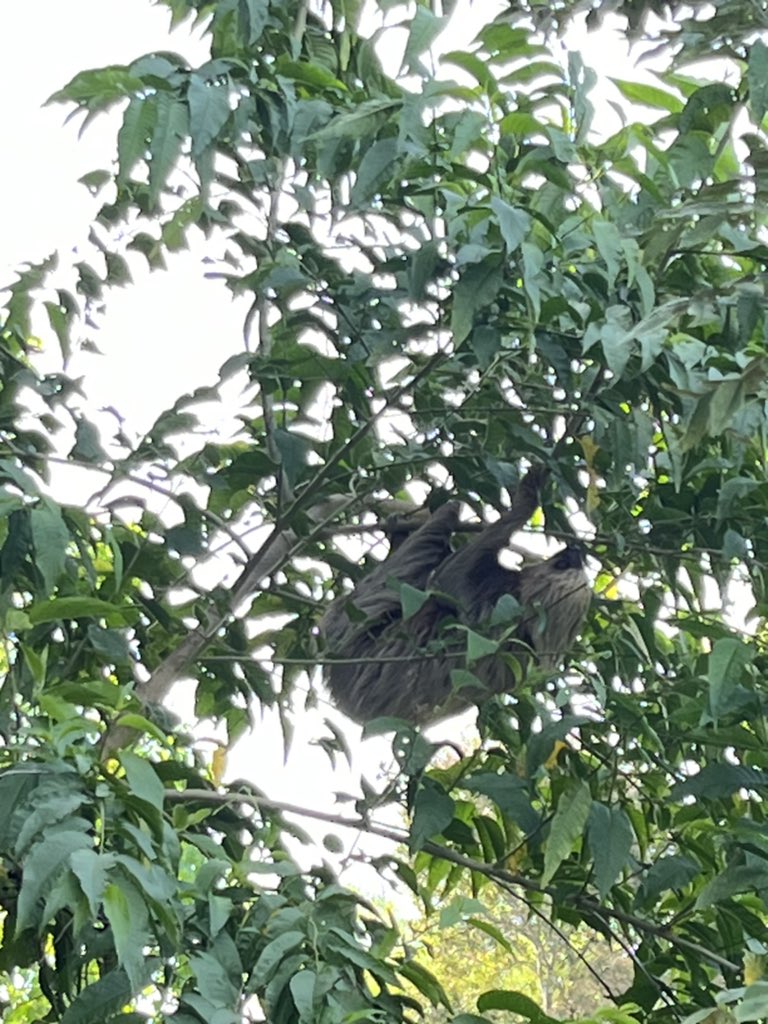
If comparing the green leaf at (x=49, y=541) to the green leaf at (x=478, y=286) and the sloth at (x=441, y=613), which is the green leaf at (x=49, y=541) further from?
the sloth at (x=441, y=613)

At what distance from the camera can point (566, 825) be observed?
7.60 ft

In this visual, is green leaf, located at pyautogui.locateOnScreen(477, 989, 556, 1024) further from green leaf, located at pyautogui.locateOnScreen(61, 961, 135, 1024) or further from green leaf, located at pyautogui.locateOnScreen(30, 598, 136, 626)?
green leaf, located at pyautogui.locateOnScreen(30, 598, 136, 626)

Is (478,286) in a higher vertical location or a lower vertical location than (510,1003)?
higher

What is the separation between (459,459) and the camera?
107 inches

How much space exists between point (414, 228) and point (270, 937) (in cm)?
152

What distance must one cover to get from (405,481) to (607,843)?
1.00m

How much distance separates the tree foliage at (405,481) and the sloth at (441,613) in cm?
48

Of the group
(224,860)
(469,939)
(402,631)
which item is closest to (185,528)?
(402,631)

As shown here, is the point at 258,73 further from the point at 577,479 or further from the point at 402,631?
the point at 402,631

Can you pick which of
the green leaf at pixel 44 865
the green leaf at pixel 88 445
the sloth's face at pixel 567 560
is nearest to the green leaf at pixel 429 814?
the green leaf at pixel 44 865

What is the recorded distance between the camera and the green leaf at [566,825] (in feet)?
7.50

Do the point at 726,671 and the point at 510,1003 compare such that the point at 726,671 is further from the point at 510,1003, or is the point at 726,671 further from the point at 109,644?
the point at 109,644

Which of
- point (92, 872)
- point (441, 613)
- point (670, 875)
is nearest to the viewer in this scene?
point (92, 872)

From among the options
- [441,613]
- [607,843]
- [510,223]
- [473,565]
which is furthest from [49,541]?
[441,613]
